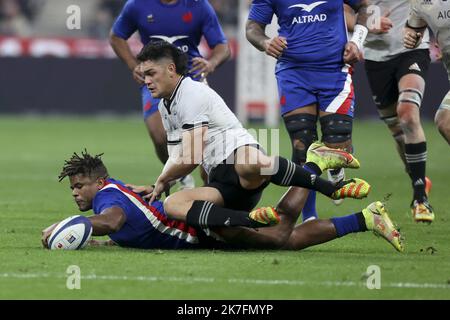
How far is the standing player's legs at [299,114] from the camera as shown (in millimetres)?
9852

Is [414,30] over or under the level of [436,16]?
under

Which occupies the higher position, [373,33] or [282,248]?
[373,33]

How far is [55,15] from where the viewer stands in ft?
96.1

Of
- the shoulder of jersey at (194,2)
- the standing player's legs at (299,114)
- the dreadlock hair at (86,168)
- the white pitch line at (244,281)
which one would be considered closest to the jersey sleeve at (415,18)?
the standing player's legs at (299,114)

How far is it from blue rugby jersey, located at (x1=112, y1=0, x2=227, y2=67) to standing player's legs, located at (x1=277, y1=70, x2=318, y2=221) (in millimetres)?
1699

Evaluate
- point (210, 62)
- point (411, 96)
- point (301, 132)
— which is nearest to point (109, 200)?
point (301, 132)

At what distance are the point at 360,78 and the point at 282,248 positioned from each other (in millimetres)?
17370

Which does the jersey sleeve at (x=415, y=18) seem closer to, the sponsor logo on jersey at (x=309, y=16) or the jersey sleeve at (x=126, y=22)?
the sponsor logo on jersey at (x=309, y=16)

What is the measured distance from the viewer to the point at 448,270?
7.64 m

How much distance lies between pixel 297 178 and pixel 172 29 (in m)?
3.53

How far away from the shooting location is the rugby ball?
27.2 ft

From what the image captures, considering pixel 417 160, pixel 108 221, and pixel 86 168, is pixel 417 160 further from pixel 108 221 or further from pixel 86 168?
pixel 108 221

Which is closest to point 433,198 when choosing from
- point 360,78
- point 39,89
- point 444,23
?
point 444,23
